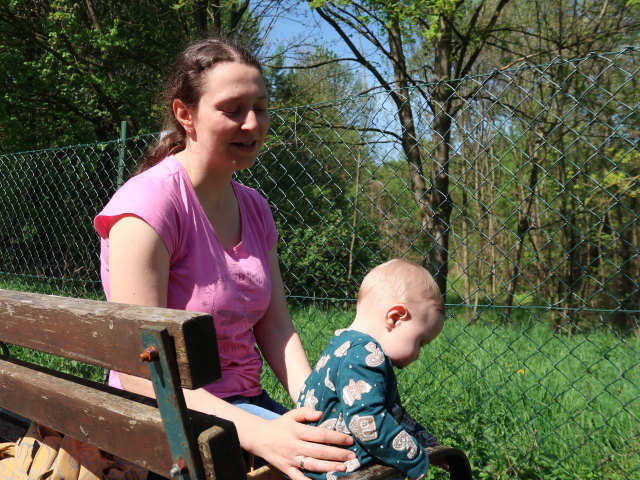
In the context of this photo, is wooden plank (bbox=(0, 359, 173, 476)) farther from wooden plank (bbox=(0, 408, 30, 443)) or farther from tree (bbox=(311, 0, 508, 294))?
tree (bbox=(311, 0, 508, 294))

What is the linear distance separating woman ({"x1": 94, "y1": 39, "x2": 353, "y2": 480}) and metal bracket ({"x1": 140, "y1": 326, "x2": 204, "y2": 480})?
0.41 m

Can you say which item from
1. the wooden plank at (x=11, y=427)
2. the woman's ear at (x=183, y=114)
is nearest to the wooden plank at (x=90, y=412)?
the wooden plank at (x=11, y=427)

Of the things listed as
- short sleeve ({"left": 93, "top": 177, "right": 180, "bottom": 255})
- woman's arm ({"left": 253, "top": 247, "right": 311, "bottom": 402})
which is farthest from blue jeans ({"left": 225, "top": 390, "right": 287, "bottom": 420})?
short sleeve ({"left": 93, "top": 177, "right": 180, "bottom": 255})

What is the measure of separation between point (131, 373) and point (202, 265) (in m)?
0.69

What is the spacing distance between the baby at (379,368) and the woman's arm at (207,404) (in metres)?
0.06

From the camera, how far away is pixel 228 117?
185 cm

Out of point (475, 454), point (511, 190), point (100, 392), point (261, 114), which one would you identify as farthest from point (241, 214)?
point (511, 190)

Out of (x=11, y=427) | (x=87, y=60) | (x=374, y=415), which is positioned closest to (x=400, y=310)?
(x=374, y=415)

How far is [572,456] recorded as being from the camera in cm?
290

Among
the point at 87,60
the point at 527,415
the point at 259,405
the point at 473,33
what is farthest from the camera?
the point at 87,60

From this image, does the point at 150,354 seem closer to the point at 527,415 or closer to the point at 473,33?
the point at 527,415

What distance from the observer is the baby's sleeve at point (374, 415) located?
4.90ft

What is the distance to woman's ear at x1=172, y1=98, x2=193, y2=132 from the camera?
6.23 ft

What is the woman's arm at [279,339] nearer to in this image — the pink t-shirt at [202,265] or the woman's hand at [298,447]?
the pink t-shirt at [202,265]
